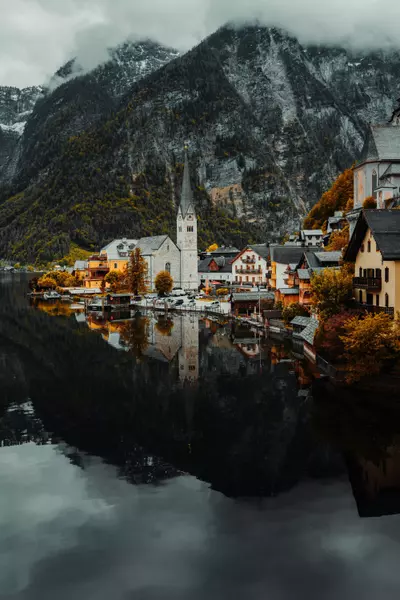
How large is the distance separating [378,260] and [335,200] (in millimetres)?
65477

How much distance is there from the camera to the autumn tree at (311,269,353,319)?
43.7 meters

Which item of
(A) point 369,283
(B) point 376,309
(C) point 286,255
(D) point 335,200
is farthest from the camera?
(D) point 335,200

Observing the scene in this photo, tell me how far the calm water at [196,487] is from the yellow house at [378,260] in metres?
7.10

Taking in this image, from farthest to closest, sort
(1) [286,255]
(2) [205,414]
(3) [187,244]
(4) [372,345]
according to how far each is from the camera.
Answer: (3) [187,244] < (1) [286,255] < (4) [372,345] < (2) [205,414]

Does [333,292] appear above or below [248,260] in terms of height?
below

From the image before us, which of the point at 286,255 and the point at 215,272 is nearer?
the point at 286,255

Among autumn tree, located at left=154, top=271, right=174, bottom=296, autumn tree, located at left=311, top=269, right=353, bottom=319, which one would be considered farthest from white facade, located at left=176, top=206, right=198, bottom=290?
autumn tree, located at left=311, top=269, right=353, bottom=319

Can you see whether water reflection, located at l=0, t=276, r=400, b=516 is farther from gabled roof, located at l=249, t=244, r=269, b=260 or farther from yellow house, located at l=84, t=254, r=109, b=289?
yellow house, located at l=84, t=254, r=109, b=289

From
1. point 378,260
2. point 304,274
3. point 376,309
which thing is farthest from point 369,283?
point 304,274

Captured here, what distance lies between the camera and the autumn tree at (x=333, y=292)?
143 ft

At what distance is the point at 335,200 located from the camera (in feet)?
334

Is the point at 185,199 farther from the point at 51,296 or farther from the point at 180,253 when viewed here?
the point at 51,296

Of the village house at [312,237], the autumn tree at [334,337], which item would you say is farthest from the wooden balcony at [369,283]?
the village house at [312,237]

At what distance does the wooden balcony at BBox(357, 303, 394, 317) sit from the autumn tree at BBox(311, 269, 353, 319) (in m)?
1.58
